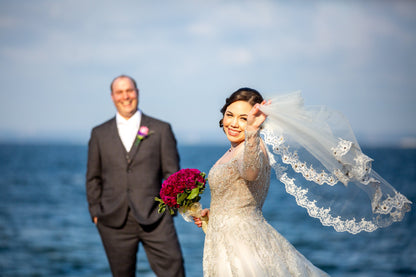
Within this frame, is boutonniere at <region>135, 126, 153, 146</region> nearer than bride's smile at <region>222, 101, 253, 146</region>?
No

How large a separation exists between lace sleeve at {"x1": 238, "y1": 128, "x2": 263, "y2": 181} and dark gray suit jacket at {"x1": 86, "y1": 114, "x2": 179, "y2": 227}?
243cm

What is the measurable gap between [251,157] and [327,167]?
2.18 feet

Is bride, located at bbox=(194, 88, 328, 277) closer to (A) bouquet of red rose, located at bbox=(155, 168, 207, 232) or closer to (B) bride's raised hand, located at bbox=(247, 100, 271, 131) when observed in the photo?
(B) bride's raised hand, located at bbox=(247, 100, 271, 131)

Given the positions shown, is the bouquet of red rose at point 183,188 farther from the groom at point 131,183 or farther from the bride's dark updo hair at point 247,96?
the groom at point 131,183

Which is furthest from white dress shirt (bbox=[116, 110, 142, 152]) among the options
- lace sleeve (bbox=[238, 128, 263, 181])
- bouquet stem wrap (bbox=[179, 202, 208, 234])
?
lace sleeve (bbox=[238, 128, 263, 181])

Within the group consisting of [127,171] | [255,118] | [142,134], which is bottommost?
[127,171]

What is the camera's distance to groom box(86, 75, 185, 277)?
5.59 meters

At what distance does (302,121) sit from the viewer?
3.51m

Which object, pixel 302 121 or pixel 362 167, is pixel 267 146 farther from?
pixel 362 167

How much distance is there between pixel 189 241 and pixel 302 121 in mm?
17205

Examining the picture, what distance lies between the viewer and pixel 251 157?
3213mm

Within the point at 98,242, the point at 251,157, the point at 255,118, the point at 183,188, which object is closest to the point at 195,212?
the point at 183,188

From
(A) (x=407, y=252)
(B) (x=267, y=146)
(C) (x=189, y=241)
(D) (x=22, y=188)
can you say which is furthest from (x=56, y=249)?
(D) (x=22, y=188)

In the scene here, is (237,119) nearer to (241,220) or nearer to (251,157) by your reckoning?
(251,157)
